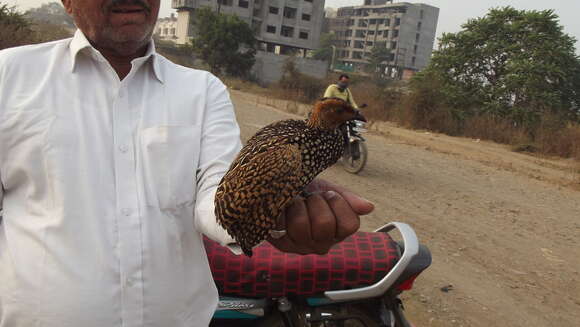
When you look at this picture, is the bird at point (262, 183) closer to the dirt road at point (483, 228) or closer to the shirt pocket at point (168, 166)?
the shirt pocket at point (168, 166)

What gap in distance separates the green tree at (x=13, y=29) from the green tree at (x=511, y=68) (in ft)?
52.4

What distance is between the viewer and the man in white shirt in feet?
4.82

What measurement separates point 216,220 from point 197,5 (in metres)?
54.6

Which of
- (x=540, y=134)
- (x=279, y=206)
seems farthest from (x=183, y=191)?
(x=540, y=134)

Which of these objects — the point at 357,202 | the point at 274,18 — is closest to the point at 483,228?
the point at 357,202

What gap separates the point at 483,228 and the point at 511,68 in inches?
587

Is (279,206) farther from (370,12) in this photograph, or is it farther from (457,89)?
(370,12)

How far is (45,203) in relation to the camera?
1.49 meters

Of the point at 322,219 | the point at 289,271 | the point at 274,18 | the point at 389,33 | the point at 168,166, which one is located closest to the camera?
the point at 322,219

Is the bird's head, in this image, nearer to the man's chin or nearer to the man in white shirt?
the man in white shirt

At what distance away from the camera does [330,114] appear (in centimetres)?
201

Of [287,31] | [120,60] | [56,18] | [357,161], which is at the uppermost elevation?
[287,31]

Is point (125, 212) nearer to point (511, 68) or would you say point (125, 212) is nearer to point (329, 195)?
point (329, 195)

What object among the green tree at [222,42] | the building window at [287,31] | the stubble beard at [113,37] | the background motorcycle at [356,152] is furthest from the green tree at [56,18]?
the building window at [287,31]
